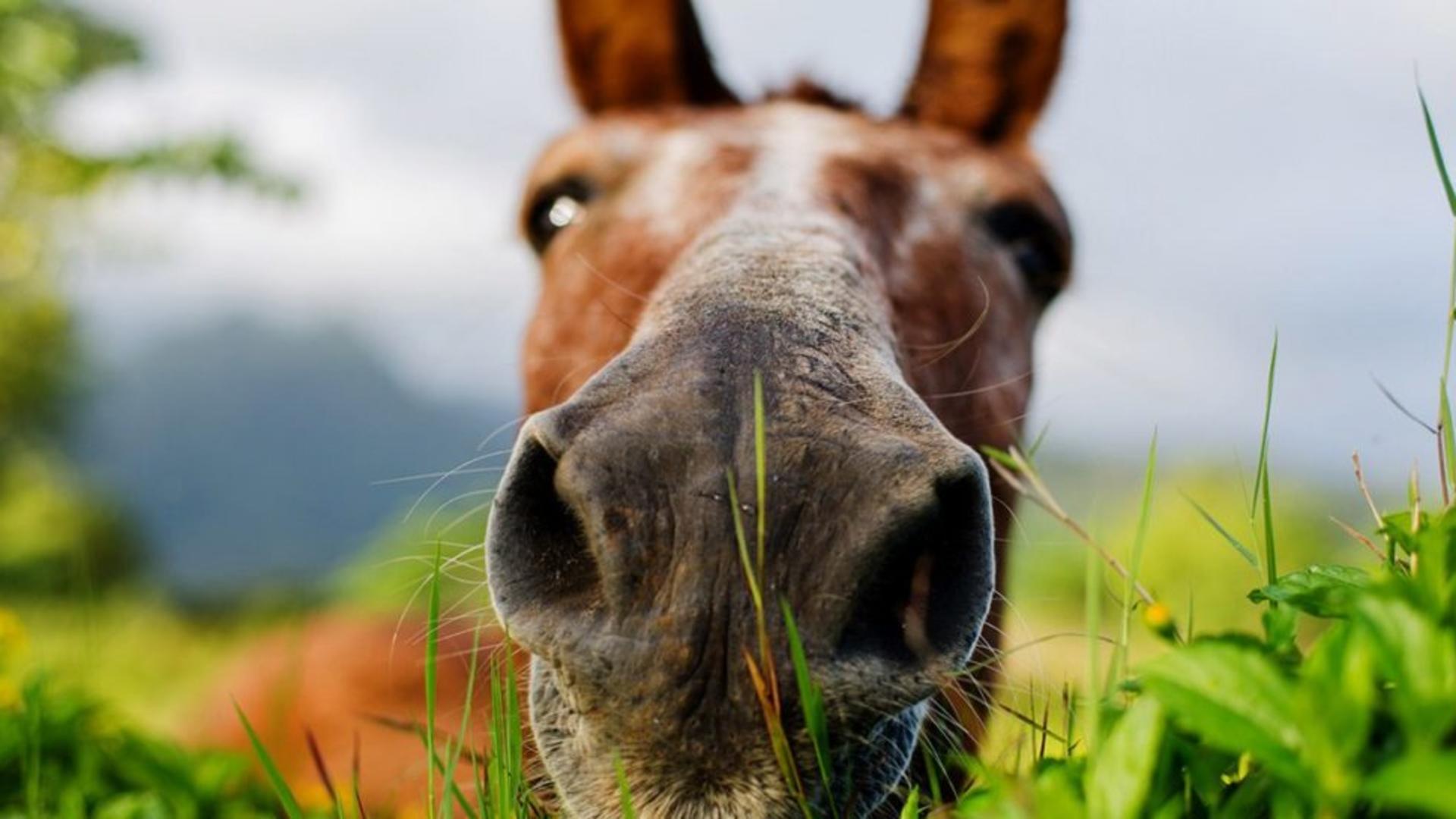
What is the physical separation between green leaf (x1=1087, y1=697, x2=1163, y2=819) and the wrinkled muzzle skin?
46 centimetres

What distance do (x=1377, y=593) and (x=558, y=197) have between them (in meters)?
2.74

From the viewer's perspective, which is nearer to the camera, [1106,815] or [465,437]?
[1106,815]

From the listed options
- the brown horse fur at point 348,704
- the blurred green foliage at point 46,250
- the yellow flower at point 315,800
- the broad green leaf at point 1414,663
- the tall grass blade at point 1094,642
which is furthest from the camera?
the blurred green foliage at point 46,250

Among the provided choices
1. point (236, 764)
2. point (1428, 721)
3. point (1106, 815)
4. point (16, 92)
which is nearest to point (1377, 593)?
point (1428, 721)

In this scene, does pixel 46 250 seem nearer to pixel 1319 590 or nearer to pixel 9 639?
pixel 9 639

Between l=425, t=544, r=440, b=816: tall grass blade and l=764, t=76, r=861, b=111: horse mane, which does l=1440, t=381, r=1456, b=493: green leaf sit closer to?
l=425, t=544, r=440, b=816: tall grass blade

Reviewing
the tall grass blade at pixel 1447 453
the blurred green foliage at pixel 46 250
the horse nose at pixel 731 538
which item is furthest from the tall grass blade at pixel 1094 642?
the blurred green foliage at pixel 46 250

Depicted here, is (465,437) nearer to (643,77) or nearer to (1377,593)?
(1377,593)

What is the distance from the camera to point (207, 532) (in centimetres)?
15450

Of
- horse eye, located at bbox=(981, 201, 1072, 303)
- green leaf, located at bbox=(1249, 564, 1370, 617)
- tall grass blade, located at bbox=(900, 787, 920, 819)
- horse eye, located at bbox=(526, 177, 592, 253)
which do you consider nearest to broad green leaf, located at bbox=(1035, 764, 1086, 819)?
tall grass blade, located at bbox=(900, 787, 920, 819)

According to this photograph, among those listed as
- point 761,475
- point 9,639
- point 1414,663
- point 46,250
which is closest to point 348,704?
point 9,639

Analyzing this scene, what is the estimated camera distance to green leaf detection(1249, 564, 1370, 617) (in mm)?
1186

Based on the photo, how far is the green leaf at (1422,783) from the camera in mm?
758

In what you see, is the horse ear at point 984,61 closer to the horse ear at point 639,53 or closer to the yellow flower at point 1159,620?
the horse ear at point 639,53
